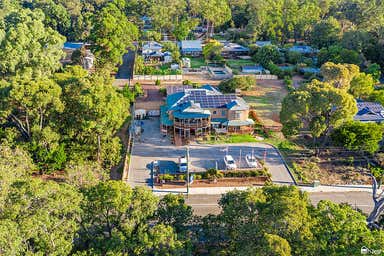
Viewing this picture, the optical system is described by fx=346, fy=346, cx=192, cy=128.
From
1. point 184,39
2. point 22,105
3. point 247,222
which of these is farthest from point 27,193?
point 184,39

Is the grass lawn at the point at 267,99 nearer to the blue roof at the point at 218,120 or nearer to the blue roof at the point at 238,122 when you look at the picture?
the blue roof at the point at 238,122

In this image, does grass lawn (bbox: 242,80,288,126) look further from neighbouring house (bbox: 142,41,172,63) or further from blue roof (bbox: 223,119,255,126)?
neighbouring house (bbox: 142,41,172,63)

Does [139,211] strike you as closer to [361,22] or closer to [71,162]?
[71,162]

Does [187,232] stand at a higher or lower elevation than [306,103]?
lower

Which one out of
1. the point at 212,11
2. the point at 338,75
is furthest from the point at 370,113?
the point at 212,11

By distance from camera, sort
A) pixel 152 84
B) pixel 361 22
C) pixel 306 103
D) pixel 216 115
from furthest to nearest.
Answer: pixel 361 22
pixel 152 84
pixel 216 115
pixel 306 103

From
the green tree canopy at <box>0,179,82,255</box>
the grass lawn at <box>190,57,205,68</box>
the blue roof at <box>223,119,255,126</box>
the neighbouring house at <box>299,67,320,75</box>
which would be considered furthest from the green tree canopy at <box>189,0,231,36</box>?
the green tree canopy at <box>0,179,82,255</box>
